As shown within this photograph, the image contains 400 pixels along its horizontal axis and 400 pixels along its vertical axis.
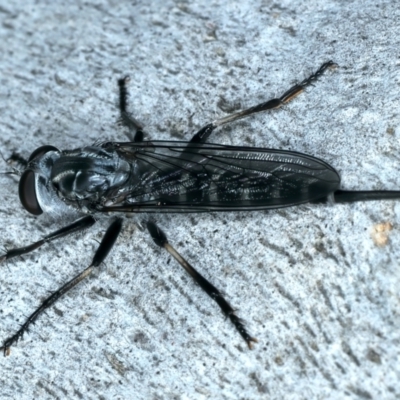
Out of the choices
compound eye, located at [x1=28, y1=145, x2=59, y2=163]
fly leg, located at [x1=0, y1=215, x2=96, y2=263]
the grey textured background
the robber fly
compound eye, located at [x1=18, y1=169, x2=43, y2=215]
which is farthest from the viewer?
compound eye, located at [x1=28, y1=145, x2=59, y2=163]

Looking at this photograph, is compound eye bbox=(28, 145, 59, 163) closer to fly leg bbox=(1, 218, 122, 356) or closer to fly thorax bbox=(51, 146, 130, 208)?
fly thorax bbox=(51, 146, 130, 208)

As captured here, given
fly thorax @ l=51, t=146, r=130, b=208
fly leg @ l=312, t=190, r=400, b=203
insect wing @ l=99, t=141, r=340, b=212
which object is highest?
fly leg @ l=312, t=190, r=400, b=203

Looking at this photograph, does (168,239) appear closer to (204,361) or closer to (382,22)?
(204,361)

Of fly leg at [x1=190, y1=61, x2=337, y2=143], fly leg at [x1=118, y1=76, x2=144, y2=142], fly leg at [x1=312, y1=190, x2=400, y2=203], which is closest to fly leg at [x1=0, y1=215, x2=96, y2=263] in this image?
fly leg at [x1=118, y1=76, x2=144, y2=142]

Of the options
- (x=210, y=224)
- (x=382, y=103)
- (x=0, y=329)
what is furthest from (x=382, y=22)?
(x=0, y=329)

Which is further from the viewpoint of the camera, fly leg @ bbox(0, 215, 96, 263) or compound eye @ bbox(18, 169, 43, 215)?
compound eye @ bbox(18, 169, 43, 215)

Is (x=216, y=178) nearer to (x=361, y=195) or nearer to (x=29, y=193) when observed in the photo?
(x=361, y=195)
